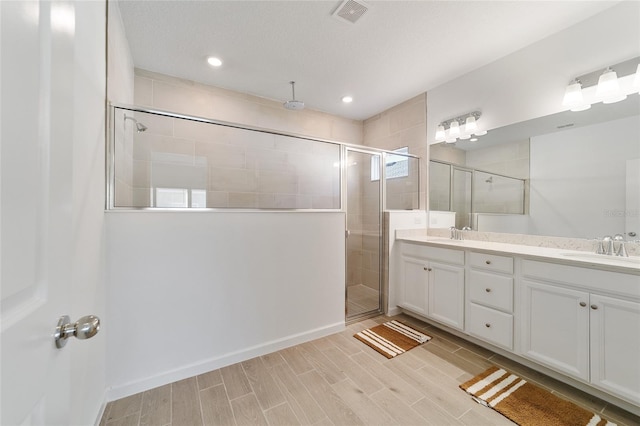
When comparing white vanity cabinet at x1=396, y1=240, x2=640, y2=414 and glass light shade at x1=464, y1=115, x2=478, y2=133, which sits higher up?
glass light shade at x1=464, y1=115, x2=478, y2=133

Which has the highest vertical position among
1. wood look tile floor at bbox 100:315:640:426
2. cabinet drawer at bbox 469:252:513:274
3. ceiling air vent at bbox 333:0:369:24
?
ceiling air vent at bbox 333:0:369:24

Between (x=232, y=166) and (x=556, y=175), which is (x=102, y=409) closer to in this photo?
(x=232, y=166)

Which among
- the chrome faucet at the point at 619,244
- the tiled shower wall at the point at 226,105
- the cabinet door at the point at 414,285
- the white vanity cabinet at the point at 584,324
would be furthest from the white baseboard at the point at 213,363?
the chrome faucet at the point at 619,244

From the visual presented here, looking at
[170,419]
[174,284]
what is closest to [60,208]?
[174,284]

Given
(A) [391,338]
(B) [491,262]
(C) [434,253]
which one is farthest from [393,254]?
(B) [491,262]

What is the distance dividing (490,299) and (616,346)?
68 cm

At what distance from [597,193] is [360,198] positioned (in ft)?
6.37

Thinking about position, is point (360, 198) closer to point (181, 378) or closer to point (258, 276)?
point (258, 276)

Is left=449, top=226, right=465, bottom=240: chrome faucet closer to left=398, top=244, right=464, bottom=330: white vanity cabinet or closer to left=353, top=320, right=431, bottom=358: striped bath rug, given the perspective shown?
left=398, top=244, right=464, bottom=330: white vanity cabinet

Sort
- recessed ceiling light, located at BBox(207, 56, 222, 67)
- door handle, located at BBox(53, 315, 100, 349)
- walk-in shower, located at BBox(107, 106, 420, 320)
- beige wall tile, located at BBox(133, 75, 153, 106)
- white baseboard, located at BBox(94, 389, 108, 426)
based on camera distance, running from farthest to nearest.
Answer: beige wall tile, located at BBox(133, 75, 153, 106), recessed ceiling light, located at BBox(207, 56, 222, 67), walk-in shower, located at BBox(107, 106, 420, 320), white baseboard, located at BBox(94, 389, 108, 426), door handle, located at BBox(53, 315, 100, 349)

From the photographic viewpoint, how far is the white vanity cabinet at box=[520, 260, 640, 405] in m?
1.43

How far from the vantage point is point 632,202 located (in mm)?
1795

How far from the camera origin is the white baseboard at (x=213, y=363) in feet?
5.32

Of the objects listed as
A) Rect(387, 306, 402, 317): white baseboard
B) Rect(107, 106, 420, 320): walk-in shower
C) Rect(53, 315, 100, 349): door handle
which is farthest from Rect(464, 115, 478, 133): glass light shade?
Rect(53, 315, 100, 349): door handle
